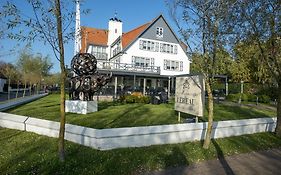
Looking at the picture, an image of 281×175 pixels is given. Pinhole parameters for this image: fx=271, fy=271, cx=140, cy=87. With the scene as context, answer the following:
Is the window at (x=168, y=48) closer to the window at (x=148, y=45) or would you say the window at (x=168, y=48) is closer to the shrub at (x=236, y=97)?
the window at (x=148, y=45)

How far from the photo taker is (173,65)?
4259cm

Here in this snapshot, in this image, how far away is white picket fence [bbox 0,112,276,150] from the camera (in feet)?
23.7

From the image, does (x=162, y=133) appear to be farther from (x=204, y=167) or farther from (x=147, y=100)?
(x=147, y=100)

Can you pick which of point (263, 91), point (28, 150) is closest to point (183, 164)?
point (28, 150)

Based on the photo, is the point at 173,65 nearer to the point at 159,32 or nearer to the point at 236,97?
the point at 159,32

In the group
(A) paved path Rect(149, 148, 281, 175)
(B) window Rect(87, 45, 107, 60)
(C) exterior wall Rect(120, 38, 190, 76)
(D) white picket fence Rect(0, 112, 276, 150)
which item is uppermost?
(B) window Rect(87, 45, 107, 60)

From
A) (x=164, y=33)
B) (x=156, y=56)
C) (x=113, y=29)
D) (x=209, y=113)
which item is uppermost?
(x=113, y=29)

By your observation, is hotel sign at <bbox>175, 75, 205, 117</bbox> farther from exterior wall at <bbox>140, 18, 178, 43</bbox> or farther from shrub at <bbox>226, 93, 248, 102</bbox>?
exterior wall at <bbox>140, 18, 178, 43</bbox>

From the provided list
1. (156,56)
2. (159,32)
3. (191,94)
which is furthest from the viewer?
(159,32)

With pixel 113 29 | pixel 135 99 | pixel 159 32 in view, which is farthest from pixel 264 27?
pixel 113 29

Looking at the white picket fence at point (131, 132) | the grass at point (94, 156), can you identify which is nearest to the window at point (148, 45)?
the white picket fence at point (131, 132)

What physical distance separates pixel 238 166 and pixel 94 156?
3.65 metres

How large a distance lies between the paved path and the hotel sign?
7.44ft

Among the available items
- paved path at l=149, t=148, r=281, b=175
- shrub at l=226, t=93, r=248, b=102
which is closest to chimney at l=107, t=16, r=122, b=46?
shrub at l=226, t=93, r=248, b=102
